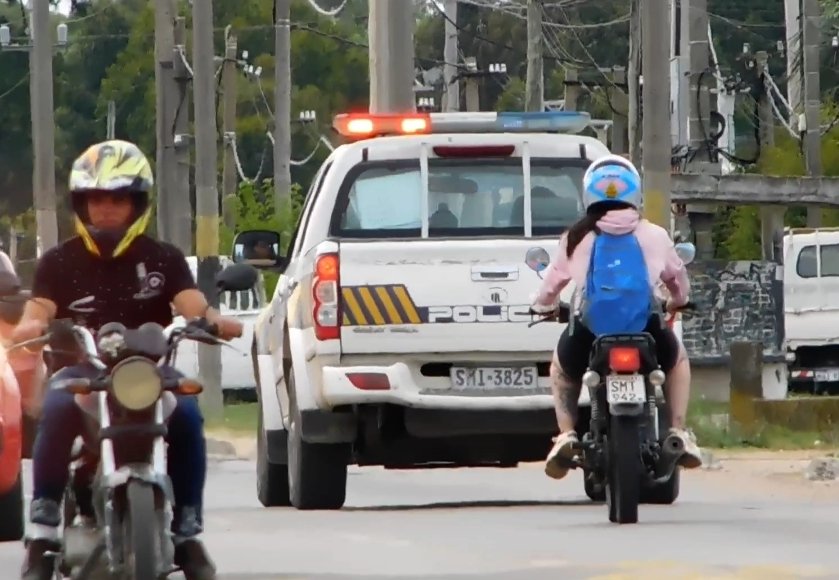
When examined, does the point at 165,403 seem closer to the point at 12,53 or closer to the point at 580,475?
the point at 580,475

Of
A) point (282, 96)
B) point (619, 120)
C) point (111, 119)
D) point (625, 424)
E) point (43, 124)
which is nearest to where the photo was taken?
point (625, 424)

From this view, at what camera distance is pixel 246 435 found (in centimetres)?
2684

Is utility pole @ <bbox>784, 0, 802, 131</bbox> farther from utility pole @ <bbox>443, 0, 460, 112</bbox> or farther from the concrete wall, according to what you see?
the concrete wall

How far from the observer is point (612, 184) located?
41.3 feet

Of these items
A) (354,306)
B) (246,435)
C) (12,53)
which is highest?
(12,53)

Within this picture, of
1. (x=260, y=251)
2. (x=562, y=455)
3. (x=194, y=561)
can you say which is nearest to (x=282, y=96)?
(x=260, y=251)

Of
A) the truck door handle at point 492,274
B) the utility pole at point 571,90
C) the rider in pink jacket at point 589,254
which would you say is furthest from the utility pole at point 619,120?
the rider in pink jacket at point 589,254

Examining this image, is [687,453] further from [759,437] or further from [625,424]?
[759,437]

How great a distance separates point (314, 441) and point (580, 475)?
511 cm

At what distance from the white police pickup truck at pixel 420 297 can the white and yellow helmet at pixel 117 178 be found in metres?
4.72

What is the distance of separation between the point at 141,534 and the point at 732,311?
23547 millimetres

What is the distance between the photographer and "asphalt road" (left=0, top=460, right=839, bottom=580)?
1043cm

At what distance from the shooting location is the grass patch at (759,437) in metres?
22.1

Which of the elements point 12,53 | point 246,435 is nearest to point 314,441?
point 246,435
